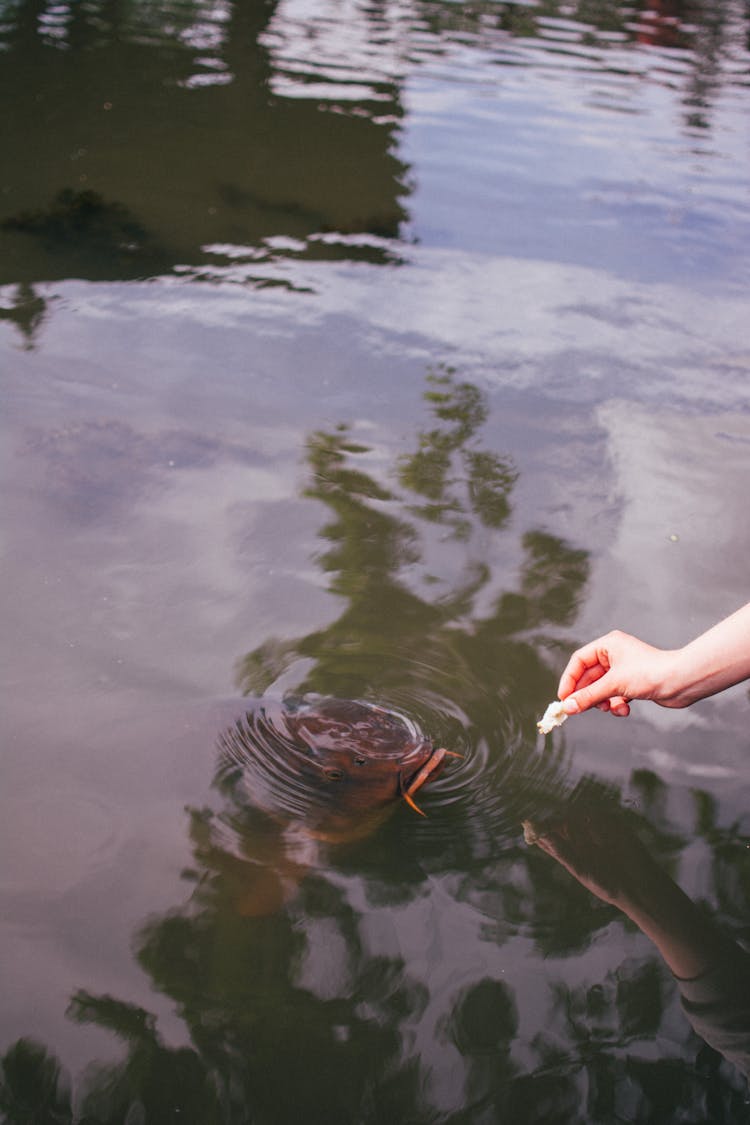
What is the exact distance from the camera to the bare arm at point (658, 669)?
251cm

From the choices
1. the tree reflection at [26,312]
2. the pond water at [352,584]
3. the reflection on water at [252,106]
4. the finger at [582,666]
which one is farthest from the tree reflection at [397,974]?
the reflection on water at [252,106]

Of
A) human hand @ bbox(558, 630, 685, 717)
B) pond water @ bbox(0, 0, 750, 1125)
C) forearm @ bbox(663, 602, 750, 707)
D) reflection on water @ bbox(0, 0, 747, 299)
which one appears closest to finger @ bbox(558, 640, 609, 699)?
human hand @ bbox(558, 630, 685, 717)

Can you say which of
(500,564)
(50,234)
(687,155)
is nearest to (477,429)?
(500,564)

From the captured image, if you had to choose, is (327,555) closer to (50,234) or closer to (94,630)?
(94,630)

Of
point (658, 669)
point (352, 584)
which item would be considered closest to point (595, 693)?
point (658, 669)

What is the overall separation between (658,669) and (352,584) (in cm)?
156

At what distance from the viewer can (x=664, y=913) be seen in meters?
2.88

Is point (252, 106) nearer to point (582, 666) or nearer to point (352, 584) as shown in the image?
point (352, 584)

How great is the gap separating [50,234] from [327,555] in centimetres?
358

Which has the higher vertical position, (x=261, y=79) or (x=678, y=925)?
(x=261, y=79)

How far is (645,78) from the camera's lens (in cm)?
1030

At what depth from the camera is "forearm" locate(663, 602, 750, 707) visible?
2492mm

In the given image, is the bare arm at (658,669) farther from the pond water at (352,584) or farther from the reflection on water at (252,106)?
the reflection on water at (252,106)

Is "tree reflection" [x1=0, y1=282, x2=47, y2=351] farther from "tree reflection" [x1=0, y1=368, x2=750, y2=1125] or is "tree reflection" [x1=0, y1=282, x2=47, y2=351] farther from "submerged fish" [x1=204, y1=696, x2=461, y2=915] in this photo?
"submerged fish" [x1=204, y1=696, x2=461, y2=915]
